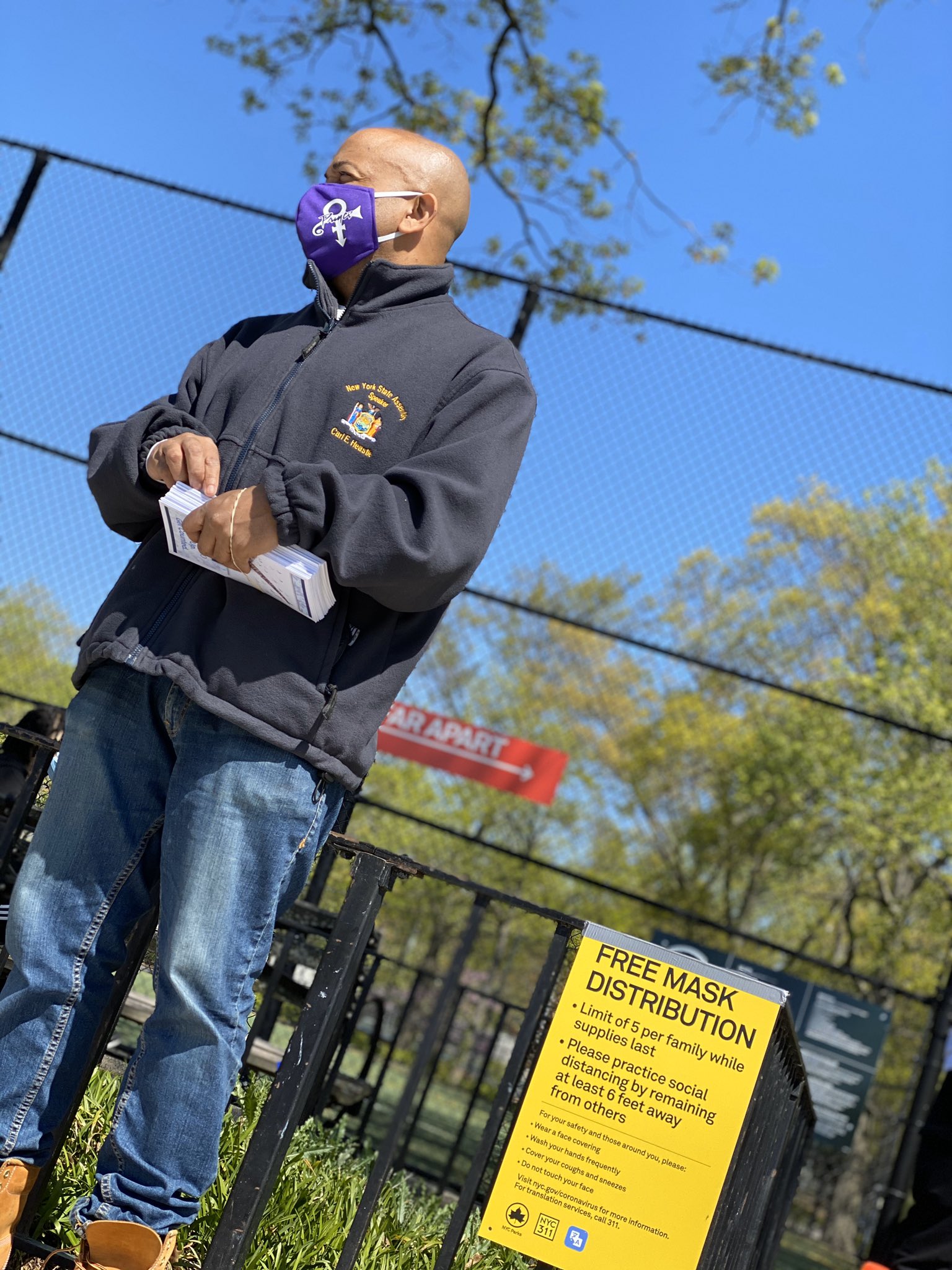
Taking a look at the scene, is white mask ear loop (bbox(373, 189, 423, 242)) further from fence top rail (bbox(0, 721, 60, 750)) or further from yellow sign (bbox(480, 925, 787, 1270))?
yellow sign (bbox(480, 925, 787, 1270))

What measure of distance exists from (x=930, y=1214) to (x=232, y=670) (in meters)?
2.49

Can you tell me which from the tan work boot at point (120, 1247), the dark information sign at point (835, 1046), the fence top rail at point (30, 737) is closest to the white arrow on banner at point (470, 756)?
the dark information sign at point (835, 1046)

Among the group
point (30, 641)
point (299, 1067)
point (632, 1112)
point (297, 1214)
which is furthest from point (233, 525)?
point (30, 641)

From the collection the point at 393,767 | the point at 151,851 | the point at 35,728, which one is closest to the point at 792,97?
the point at 35,728

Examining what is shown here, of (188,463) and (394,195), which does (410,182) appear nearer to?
(394,195)

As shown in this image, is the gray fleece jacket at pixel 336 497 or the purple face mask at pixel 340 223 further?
the purple face mask at pixel 340 223

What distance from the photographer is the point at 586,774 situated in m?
13.6

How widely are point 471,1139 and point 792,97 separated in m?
9.01

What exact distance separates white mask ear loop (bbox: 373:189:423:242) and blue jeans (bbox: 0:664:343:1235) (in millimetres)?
853

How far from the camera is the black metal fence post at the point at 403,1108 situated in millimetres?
1848

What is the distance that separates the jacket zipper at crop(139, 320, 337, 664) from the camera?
5.57 feet

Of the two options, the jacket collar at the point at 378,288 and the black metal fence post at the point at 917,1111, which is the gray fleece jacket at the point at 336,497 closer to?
the jacket collar at the point at 378,288

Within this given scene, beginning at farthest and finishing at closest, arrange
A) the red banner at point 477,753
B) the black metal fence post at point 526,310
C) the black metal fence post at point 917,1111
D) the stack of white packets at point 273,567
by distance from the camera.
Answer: the red banner at point 477,753
the black metal fence post at point 526,310
the black metal fence post at point 917,1111
the stack of white packets at point 273,567

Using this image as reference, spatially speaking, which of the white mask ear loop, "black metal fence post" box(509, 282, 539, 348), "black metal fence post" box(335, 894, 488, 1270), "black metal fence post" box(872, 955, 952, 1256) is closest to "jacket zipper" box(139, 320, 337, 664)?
the white mask ear loop
